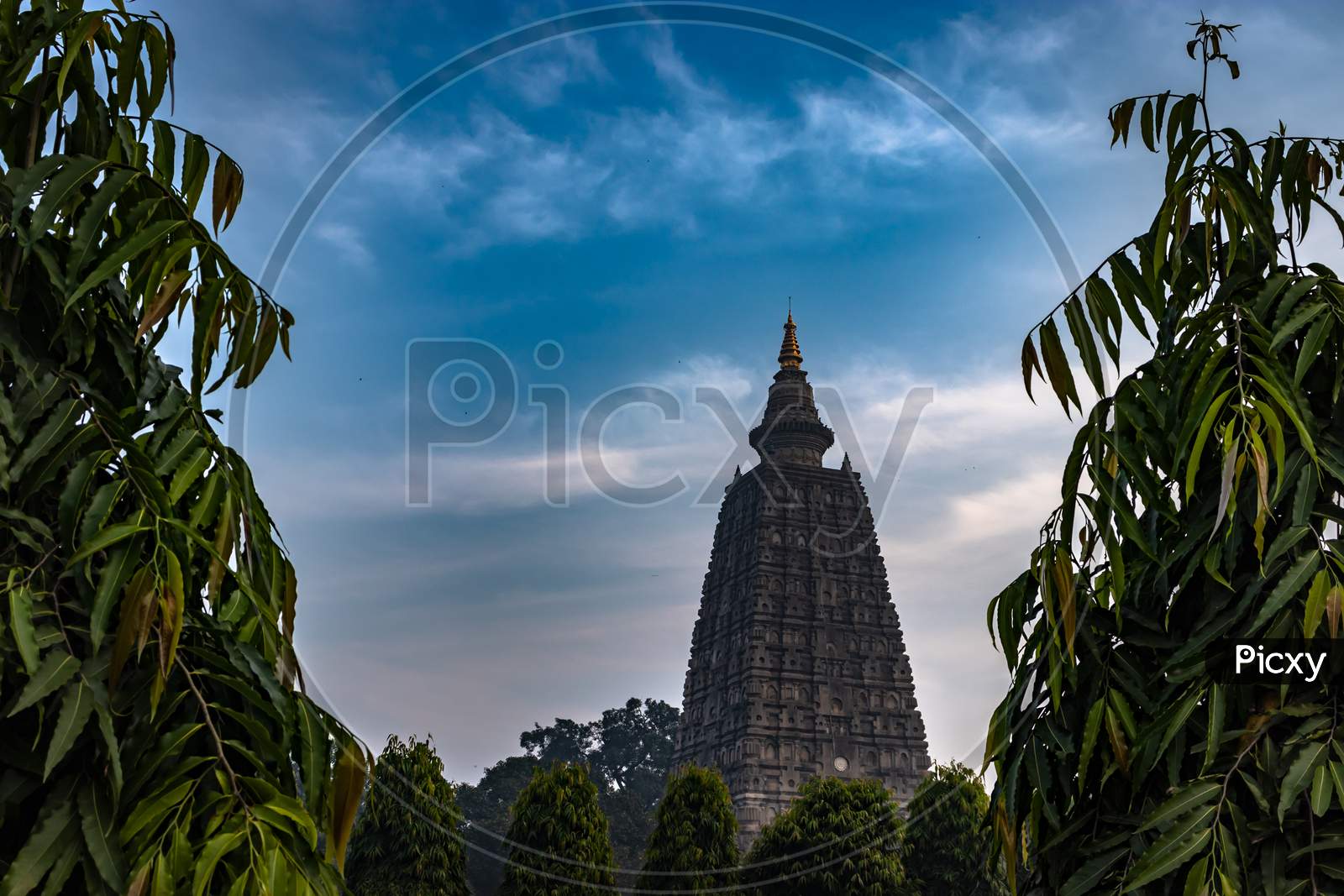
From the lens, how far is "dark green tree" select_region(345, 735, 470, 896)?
87.5ft

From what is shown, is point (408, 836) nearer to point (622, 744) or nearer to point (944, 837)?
point (944, 837)

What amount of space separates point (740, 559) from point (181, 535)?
57.2 meters

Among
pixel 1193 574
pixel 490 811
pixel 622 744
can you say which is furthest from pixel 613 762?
pixel 1193 574

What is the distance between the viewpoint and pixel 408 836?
2711 centimetres

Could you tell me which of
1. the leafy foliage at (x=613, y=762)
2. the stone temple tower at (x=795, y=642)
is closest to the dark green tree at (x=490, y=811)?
the leafy foliage at (x=613, y=762)

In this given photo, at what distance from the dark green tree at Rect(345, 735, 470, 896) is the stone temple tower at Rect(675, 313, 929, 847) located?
26.9m

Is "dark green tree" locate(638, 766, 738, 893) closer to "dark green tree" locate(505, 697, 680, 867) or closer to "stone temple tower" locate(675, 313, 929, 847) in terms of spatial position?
"stone temple tower" locate(675, 313, 929, 847)

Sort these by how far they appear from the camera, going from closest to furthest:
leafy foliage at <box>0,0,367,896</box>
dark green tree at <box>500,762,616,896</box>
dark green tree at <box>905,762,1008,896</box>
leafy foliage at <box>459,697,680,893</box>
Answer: leafy foliage at <box>0,0,367,896</box> < dark green tree at <box>500,762,616,896</box> < dark green tree at <box>905,762,1008,896</box> < leafy foliage at <box>459,697,680,893</box>

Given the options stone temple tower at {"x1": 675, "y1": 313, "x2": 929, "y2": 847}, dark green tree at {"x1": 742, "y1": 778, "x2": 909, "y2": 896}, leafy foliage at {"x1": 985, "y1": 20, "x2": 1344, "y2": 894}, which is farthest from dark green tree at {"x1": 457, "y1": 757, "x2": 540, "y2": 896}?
leafy foliage at {"x1": 985, "y1": 20, "x2": 1344, "y2": 894}

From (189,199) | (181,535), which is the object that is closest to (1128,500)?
(181,535)

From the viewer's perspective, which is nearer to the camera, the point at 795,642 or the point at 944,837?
the point at 944,837

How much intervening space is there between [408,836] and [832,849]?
10.0 meters

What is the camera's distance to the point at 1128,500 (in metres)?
4.57

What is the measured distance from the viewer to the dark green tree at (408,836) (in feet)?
87.5
